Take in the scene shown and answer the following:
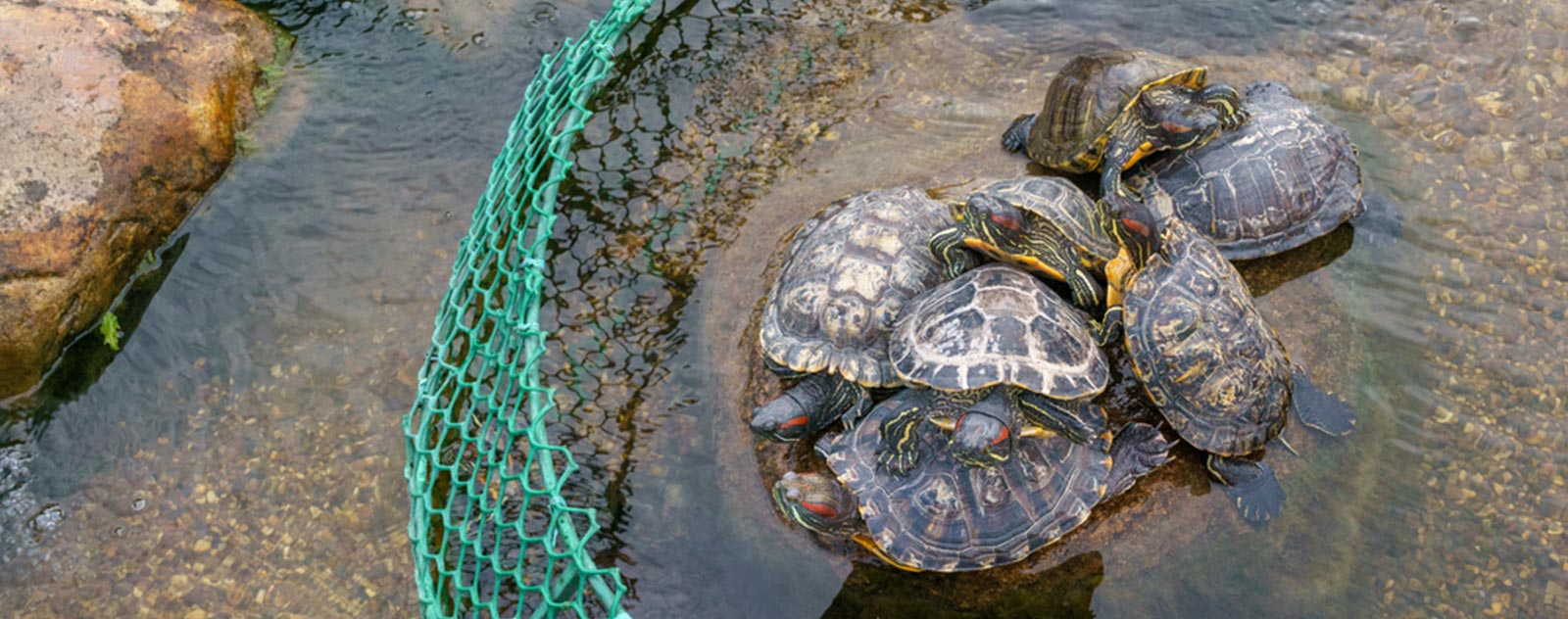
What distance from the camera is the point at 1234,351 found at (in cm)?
400

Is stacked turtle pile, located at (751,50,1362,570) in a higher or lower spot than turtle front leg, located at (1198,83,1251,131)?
lower

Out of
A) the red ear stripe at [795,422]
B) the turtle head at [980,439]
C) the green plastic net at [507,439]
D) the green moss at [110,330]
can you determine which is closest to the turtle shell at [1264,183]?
the turtle head at [980,439]

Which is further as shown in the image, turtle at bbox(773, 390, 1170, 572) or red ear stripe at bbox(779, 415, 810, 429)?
red ear stripe at bbox(779, 415, 810, 429)

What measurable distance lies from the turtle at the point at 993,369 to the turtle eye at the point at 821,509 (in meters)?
0.30

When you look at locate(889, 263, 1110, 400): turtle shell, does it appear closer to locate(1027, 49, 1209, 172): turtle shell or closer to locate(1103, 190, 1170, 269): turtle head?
locate(1103, 190, 1170, 269): turtle head

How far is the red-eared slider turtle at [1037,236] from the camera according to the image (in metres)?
4.23

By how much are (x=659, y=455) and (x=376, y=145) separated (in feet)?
8.71

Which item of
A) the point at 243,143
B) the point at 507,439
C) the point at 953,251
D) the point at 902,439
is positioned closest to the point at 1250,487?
the point at 902,439

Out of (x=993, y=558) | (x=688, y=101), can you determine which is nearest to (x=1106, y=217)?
(x=993, y=558)

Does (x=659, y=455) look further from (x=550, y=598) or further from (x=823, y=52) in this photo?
(x=823, y=52)

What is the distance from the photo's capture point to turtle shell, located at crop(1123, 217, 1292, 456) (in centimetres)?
398

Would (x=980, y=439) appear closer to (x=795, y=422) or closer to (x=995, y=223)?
(x=795, y=422)

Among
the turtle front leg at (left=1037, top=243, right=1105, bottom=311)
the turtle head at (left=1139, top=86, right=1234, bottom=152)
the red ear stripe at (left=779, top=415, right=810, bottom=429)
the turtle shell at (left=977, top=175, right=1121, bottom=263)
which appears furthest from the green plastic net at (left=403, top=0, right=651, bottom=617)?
the turtle head at (left=1139, top=86, right=1234, bottom=152)

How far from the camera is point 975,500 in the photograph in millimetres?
3836
